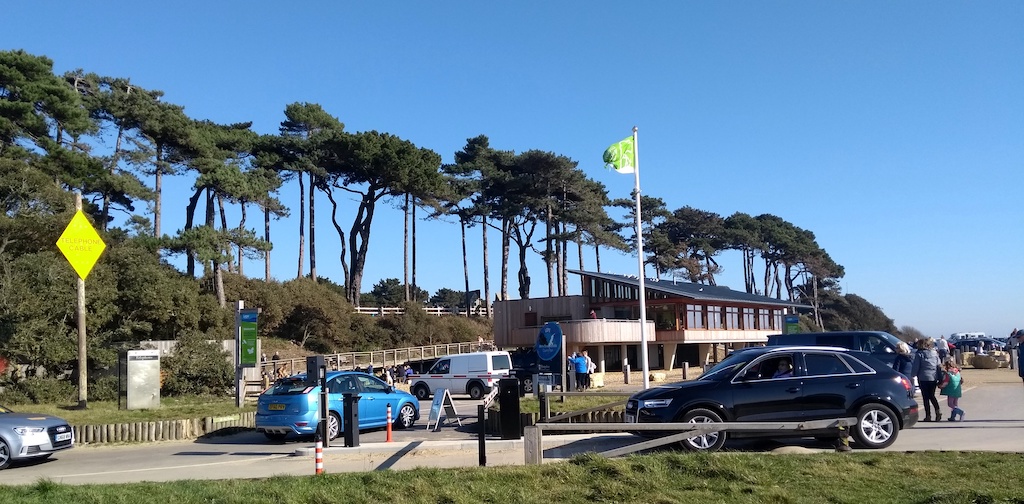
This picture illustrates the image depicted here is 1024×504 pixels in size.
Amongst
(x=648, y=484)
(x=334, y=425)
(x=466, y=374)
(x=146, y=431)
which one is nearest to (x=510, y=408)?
(x=648, y=484)

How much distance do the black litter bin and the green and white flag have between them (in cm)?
1292

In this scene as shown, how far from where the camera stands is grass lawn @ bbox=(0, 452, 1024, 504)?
8.85 m

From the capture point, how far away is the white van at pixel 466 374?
2978 cm

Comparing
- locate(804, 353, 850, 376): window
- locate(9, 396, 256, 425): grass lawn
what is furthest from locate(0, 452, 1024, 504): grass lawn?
locate(9, 396, 256, 425): grass lawn

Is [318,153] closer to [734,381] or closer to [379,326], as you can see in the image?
[379,326]

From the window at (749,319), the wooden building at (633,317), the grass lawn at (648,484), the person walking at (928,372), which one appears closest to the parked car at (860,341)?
the person walking at (928,372)

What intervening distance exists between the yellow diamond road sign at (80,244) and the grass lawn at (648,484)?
12721mm

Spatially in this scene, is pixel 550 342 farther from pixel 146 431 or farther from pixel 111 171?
pixel 111 171

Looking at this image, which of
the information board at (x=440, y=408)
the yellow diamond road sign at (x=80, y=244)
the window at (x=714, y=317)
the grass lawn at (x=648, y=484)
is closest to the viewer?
the grass lawn at (x=648, y=484)

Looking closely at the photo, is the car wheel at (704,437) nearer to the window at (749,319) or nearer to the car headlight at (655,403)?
the car headlight at (655,403)

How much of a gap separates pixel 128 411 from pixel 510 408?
43.8ft

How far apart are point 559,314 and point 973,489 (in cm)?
4145

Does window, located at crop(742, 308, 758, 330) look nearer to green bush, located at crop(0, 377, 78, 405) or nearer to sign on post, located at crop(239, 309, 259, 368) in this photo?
sign on post, located at crop(239, 309, 259, 368)

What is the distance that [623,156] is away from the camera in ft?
82.4
